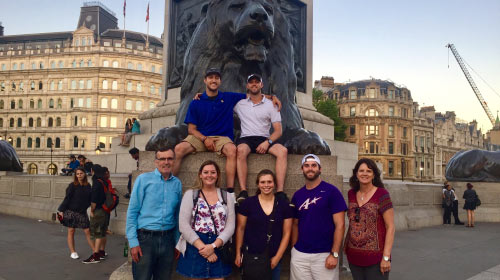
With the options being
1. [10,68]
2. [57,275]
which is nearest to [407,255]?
[57,275]

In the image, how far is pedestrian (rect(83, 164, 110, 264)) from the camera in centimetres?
626

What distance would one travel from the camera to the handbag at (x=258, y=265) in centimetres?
332

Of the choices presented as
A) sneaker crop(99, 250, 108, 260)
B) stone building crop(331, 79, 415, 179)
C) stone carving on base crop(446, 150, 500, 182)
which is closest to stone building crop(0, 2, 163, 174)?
stone building crop(331, 79, 415, 179)

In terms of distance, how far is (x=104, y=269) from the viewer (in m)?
5.63

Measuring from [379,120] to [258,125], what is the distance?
69.4m

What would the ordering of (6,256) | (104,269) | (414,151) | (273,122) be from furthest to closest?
(414,151), (6,256), (104,269), (273,122)

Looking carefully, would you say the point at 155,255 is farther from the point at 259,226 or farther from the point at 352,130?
the point at 352,130

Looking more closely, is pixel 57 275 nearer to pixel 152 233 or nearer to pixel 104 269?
pixel 104 269

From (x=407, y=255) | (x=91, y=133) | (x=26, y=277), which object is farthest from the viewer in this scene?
(x=91, y=133)

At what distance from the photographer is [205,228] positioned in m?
3.41

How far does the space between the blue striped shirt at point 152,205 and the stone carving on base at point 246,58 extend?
92cm

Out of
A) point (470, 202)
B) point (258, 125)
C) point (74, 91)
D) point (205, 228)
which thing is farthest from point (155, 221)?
point (74, 91)

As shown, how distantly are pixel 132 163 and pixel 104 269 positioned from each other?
6.28 metres

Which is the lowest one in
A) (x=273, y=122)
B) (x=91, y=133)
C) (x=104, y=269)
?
(x=104, y=269)
